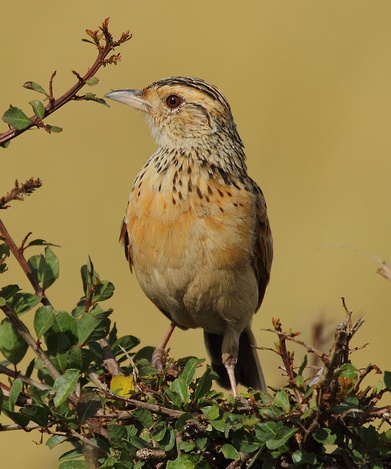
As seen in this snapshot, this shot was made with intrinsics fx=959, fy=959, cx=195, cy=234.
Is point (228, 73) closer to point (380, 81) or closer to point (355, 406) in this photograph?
point (380, 81)

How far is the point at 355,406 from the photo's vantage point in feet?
9.84

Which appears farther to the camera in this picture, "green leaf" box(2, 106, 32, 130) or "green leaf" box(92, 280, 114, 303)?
"green leaf" box(92, 280, 114, 303)

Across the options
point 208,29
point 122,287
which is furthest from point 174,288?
point 208,29

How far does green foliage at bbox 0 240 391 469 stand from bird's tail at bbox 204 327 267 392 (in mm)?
2089

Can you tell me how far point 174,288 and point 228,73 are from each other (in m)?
7.17

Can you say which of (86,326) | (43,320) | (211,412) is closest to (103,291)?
(86,326)

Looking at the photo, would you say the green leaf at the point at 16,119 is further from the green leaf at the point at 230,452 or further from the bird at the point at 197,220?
the bird at the point at 197,220

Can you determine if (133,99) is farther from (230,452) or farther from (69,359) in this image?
(230,452)

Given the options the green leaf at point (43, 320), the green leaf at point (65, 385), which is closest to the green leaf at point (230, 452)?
the green leaf at point (65, 385)

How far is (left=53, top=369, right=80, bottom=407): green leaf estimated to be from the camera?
3184 millimetres

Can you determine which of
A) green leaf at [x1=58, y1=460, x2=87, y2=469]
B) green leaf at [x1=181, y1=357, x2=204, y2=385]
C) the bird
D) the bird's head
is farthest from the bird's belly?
green leaf at [x1=58, y1=460, x2=87, y2=469]


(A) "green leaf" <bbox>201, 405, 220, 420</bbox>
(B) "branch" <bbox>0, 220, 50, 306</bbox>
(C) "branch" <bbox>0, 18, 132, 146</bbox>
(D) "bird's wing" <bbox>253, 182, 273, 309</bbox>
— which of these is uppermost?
(D) "bird's wing" <bbox>253, 182, 273, 309</bbox>

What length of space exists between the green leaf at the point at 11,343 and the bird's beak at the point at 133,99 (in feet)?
6.40

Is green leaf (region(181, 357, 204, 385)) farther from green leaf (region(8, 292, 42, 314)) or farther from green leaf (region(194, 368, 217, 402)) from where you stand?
green leaf (region(8, 292, 42, 314))
